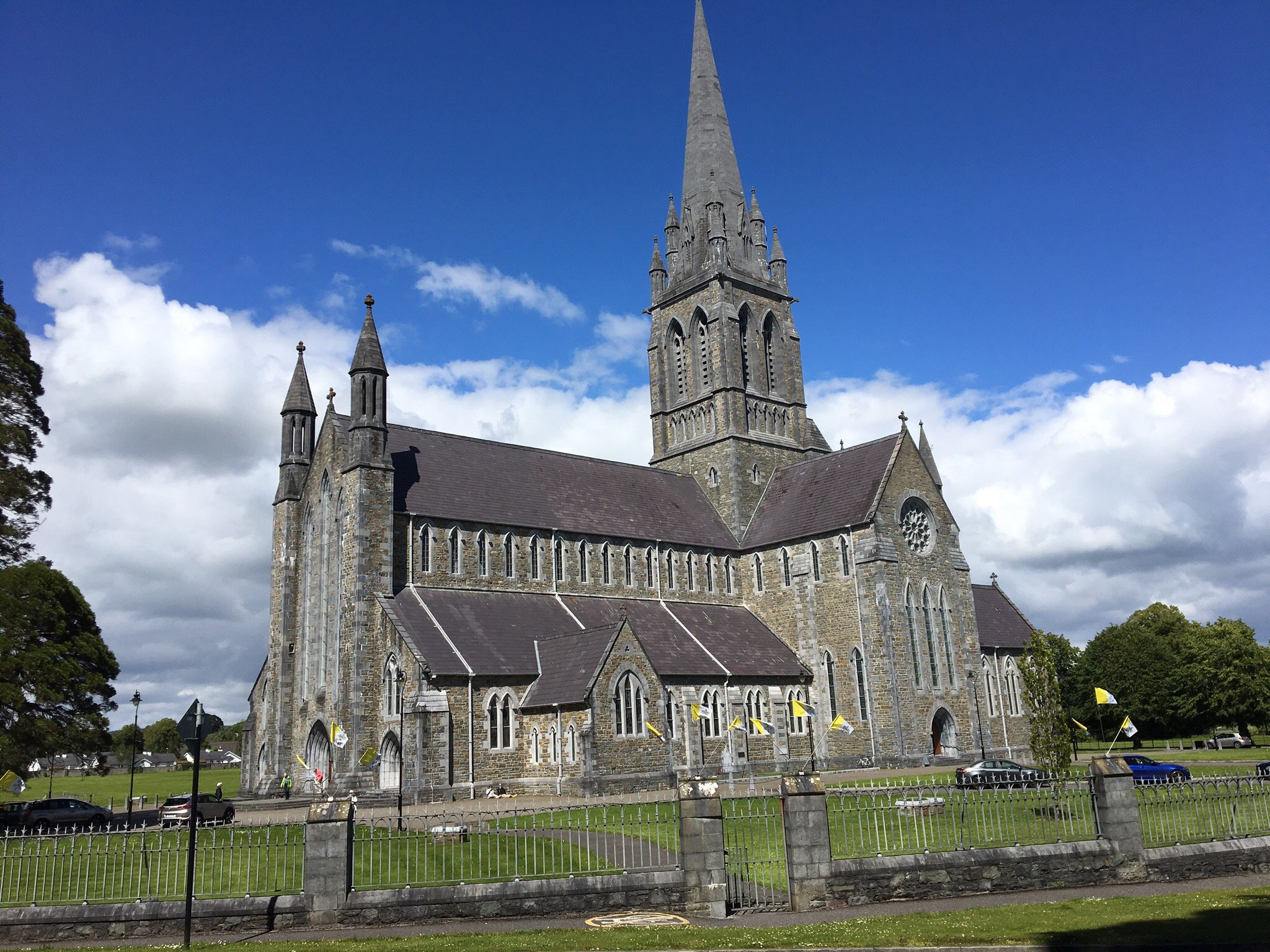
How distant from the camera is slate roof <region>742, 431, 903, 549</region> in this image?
44.4 m

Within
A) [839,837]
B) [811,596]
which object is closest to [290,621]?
[811,596]

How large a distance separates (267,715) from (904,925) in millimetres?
31626

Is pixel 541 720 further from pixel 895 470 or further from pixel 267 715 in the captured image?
pixel 895 470

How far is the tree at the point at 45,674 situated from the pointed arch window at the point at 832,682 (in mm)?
28200

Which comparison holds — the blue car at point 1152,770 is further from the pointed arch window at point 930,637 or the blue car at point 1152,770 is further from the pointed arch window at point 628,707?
the pointed arch window at point 628,707

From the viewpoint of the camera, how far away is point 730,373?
52250 mm

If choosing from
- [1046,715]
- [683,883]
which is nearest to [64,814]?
[683,883]

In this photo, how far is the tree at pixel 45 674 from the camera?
27.8 metres

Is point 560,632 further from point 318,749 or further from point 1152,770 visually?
point 1152,770

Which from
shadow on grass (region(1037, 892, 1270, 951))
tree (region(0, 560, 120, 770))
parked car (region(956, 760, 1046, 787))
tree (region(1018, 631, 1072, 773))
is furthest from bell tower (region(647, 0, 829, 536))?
shadow on grass (region(1037, 892, 1270, 951))

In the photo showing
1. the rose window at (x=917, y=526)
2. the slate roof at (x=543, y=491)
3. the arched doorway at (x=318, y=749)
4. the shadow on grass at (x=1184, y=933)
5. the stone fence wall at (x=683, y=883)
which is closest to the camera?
the shadow on grass at (x=1184, y=933)

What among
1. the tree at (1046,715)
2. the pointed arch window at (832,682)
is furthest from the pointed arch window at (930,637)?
the tree at (1046,715)

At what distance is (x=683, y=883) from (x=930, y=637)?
30.5m

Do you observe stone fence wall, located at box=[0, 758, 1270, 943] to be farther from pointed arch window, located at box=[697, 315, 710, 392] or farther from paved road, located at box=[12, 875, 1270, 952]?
pointed arch window, located at box=[697, 315, 710, 392]
